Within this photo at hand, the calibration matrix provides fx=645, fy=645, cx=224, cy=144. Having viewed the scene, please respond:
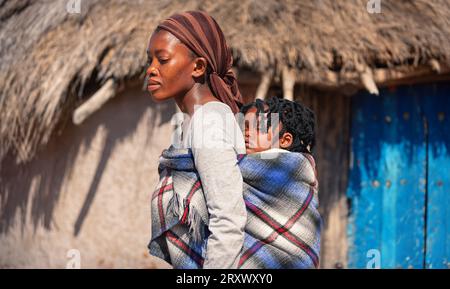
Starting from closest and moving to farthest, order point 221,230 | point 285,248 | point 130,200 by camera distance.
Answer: point 221,230 → point 285,248 → point 130,200

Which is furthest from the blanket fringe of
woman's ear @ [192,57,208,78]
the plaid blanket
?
woman's ear @ [192,57,208,78]

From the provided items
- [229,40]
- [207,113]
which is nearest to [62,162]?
[229,40]

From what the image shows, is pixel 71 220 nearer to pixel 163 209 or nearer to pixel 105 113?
pixel 105 113

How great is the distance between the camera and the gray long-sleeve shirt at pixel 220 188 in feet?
6.31

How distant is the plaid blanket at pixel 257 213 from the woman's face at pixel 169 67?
21 cm

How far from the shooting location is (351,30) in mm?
4707

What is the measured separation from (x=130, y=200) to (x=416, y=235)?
2230 mm

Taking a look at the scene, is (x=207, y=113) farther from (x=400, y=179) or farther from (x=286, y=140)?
(x=400, y=179)

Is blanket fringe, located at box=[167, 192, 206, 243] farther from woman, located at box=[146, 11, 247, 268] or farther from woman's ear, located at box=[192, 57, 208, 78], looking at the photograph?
woman's ear, located at box=[192, 57, 208, 78]

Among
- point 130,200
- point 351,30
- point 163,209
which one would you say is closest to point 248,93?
point 351,30

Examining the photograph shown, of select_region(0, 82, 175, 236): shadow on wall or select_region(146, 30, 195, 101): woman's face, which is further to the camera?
select_region(0, 82, 175, 236): shadow on wall

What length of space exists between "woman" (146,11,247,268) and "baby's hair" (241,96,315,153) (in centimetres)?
11

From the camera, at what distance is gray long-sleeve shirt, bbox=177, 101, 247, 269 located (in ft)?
6.31

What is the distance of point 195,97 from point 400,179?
10.7ft
